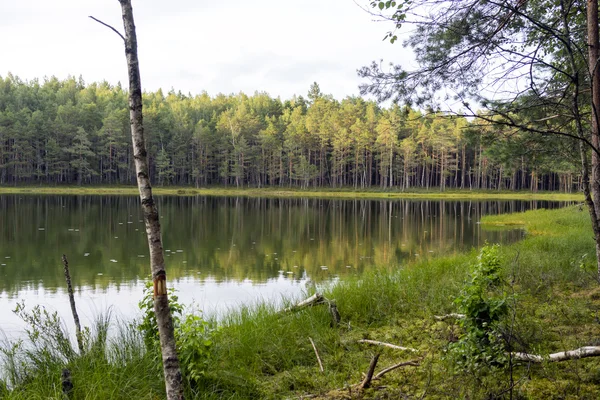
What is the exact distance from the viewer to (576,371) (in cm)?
422

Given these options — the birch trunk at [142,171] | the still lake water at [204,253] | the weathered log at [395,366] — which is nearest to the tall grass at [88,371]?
the birch trunk at [142,171]

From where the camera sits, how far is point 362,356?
5707 mm

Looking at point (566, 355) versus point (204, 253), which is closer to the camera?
point (566, 355)

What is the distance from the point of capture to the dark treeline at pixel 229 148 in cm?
7906

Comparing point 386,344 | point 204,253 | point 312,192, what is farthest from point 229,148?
point 386,344

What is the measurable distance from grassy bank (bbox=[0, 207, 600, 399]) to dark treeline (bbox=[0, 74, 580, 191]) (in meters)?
66.9

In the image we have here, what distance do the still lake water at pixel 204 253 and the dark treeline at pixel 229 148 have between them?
1908 inches

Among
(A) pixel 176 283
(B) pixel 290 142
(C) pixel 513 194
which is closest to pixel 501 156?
(A) pixel 176 283

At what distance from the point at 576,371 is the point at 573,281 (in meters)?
5.17

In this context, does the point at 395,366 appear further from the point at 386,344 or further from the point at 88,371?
the point at 88,371

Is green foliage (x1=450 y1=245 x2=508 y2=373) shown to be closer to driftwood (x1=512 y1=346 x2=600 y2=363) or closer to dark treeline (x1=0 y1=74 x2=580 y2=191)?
driftwood (x1=512 y1=346 x2=600 y2=363)

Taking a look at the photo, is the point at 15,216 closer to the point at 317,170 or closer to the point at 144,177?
the point at 144,177

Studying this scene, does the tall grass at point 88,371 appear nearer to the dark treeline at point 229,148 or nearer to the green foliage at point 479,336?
the green foliage at point 479,336

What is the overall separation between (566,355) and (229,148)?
87787 mm
